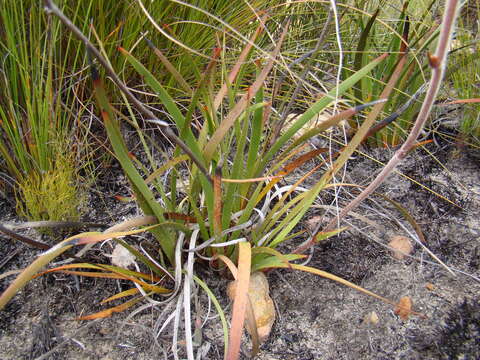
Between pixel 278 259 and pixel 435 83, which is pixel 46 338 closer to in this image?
pixel 278 259

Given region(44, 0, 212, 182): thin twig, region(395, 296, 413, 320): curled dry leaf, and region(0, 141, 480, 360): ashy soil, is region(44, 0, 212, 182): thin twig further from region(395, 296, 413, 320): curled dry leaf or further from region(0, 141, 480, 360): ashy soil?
region(395, 296, 413, 320): curled dry leaf

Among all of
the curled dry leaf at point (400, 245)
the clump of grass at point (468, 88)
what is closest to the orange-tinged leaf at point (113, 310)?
the curled dry leaf at point (400, 245)

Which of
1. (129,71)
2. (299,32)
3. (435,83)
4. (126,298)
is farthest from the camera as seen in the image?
(299,32)

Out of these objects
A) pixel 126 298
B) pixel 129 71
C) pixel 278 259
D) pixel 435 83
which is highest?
pixel 435 83

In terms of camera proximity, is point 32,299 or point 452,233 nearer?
point 32,299

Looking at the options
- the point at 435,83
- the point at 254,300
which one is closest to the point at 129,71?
the point at 254,300

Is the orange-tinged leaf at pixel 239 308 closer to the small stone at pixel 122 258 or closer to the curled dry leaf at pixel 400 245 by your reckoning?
the small stone at pixel 122 258

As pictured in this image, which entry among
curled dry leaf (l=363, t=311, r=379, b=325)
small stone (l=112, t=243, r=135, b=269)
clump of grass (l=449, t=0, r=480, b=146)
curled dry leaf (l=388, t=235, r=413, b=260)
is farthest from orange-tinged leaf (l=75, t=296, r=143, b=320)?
clump of grass (l=449, t=0, r=480, b=146)

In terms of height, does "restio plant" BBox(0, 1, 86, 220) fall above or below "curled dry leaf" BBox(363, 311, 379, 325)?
above
